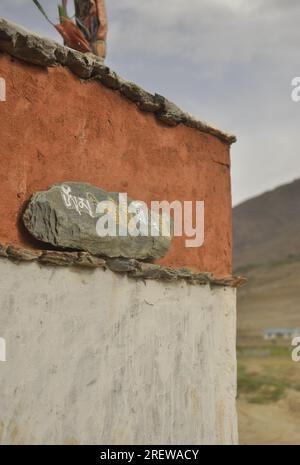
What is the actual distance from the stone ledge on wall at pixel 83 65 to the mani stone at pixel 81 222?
811 millimetres

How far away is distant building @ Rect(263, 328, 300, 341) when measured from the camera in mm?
26781

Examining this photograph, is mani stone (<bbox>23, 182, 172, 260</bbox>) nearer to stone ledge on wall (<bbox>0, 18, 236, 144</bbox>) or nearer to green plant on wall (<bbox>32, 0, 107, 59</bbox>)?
stone ledge on wall (<bbox>0, 18, 236, 144</bbox>)

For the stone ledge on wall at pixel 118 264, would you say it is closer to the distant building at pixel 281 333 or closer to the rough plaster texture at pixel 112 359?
the rough plaster texture at pixel 112 359

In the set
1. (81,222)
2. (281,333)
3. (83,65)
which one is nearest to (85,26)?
(83,65)

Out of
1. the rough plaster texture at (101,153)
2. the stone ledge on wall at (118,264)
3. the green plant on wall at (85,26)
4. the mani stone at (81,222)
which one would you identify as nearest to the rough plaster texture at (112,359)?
the stone ledge on wall at (118,264)

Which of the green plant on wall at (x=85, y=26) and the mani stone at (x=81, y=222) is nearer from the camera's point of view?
Result: the mani stone at (x=81, y=222)

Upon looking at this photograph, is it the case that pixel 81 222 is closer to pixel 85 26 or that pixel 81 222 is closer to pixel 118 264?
pixel 118 264

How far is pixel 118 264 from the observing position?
4.12 metres

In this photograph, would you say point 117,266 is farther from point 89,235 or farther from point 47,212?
point 47,212

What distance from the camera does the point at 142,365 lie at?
428cm

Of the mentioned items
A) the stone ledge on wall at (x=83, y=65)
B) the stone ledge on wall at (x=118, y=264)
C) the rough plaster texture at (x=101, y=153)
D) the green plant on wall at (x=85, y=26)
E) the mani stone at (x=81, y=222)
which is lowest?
the stone ledge on wall at (x=118, y=264)

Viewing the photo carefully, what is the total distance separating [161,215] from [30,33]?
175 cm

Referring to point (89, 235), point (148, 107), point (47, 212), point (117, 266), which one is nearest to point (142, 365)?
point (117, 266)

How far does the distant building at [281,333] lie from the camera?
26.8 meters
